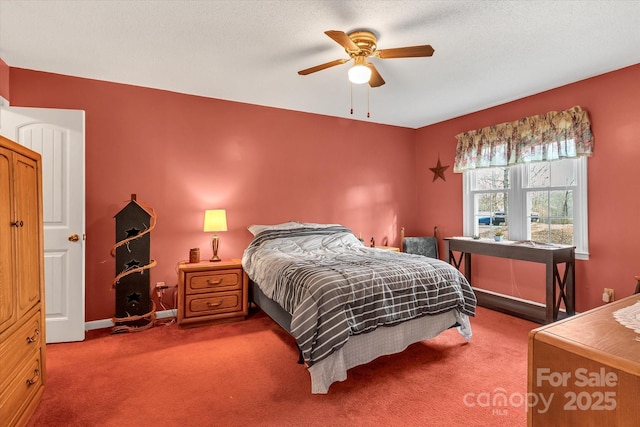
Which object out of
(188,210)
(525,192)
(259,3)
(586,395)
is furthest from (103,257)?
(525,192)

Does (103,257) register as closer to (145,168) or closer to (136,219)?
(136,219)

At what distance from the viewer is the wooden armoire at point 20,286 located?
5.31 ft

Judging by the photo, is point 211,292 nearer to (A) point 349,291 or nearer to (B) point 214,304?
(B) point 214,304

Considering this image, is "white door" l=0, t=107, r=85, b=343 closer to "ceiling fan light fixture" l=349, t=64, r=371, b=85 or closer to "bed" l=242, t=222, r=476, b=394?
"bed" l=242, t=222, r=476, b=394

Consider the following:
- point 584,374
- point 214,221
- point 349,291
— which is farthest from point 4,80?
point 584,374

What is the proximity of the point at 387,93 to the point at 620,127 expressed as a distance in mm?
2225

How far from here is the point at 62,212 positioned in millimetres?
2869

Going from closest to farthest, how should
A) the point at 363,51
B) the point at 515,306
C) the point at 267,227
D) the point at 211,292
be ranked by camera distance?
the point at 363,51 → the point at 211,292 → the point at 515,306 → the point at 267,227

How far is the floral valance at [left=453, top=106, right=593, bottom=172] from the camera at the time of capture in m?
3.29

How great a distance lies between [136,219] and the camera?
125 inches

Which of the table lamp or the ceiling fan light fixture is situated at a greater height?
the ceiling fan light fixture

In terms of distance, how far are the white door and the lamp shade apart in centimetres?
109

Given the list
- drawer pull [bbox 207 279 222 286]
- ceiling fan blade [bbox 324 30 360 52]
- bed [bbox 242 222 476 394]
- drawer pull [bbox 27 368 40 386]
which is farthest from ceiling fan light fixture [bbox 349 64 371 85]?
drawer pull [bbox 27 368 40 386]

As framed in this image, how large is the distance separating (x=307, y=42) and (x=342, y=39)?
1.68 ft
